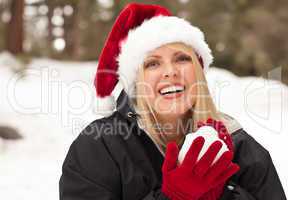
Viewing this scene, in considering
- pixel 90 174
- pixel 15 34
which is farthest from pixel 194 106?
pixel 15 34

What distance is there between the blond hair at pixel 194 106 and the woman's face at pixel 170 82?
0.02 meters

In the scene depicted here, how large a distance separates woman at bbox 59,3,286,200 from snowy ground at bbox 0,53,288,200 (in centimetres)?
180

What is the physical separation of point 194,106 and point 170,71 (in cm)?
24

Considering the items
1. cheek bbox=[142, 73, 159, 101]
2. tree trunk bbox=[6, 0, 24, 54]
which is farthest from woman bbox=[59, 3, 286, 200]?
tree trunk bbox=[6, 0, 24, 54]

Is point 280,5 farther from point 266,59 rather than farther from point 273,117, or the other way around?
point 273,117

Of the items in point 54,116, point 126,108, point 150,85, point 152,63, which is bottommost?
point 54,116

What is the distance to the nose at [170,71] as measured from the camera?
1.94m

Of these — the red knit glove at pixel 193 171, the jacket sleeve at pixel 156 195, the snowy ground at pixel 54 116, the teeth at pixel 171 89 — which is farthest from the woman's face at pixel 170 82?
the snowy ground at pixel 54 116

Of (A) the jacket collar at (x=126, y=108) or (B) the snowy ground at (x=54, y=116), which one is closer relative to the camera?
(A) the jacket collar at (x=126, y=108)

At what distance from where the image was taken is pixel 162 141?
6.95 ft

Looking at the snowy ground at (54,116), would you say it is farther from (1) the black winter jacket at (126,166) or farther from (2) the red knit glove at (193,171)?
(2) the red knit glove at (193,171)

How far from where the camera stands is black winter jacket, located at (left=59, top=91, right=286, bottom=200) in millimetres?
1927

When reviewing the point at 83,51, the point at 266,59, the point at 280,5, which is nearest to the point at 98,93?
the point at 266,59

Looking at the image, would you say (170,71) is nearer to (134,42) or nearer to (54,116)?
(134,42)
